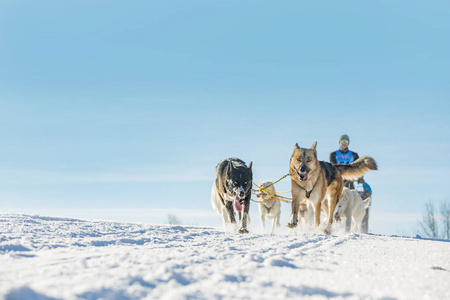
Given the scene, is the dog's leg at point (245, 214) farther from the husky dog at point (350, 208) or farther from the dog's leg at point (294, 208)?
the husky dog at point (350, 208)

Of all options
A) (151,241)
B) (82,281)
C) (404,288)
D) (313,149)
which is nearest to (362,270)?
(404,288)

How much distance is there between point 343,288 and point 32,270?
1.61 m

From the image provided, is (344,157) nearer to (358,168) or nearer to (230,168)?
(358,168)

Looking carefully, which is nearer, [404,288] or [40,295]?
[40,295]

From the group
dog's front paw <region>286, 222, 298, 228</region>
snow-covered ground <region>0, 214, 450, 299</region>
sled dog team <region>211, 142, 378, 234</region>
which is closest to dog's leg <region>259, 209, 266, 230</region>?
sled dog team <region>211, 142, 378, 234</region>

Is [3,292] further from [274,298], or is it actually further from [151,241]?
[151,241]

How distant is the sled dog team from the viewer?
7.59 m

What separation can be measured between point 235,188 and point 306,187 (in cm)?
132

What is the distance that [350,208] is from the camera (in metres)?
9.49

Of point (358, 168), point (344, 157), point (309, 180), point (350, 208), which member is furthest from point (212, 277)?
point (344, 157)

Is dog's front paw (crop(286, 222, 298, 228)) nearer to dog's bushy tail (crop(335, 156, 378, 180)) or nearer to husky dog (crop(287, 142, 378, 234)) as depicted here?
husky dog (crop(287, 142, 378, 234))

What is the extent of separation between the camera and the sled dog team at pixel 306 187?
24.9ft

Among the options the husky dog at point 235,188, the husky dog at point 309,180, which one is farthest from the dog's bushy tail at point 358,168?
the husky dog at point 235,188

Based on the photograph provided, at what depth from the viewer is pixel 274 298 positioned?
1882 mm
